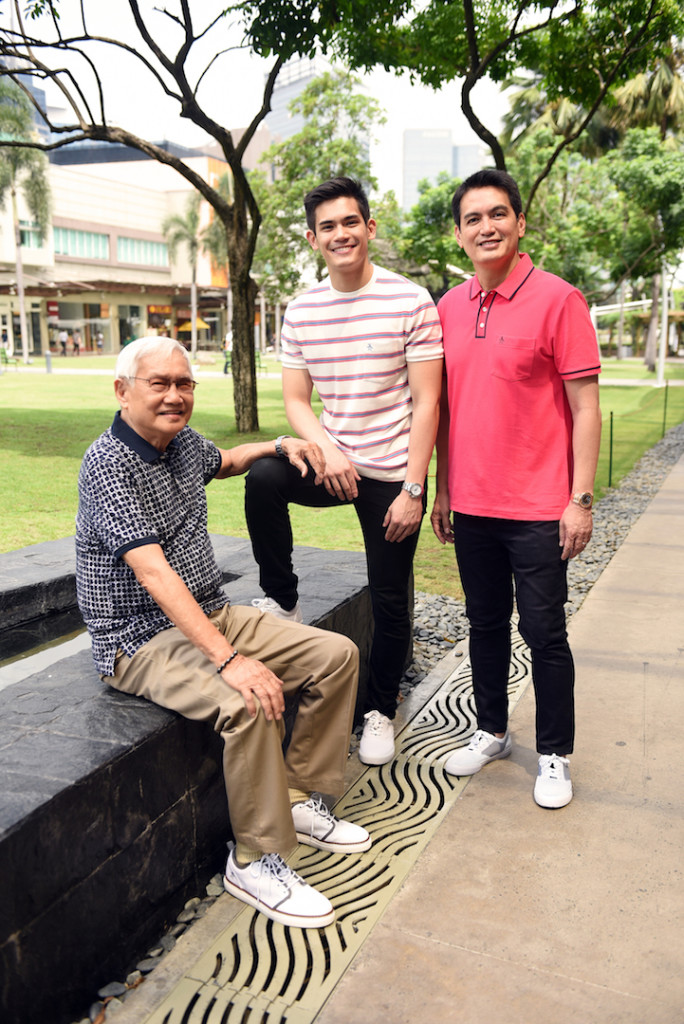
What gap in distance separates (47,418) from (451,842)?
1488 cm

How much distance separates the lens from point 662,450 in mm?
14648

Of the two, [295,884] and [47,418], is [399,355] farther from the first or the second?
[47,418]

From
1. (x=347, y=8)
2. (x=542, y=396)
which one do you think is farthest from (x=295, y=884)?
(x=347, y=8)

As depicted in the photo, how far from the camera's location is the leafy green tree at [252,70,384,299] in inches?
955

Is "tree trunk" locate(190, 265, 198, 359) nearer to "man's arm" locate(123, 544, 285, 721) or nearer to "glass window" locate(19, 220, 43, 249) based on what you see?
"glass window" locate(19, 220, 43, 249)

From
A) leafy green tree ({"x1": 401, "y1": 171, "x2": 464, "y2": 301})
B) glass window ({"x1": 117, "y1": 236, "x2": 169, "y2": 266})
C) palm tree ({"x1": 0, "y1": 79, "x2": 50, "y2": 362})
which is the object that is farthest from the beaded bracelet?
glass window ({"x1": 117, "y1": 236, "x2": 169, "y2": 266})

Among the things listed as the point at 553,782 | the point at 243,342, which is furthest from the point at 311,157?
the point at 553,782

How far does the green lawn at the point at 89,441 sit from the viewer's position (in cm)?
761

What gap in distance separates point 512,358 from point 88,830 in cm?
196

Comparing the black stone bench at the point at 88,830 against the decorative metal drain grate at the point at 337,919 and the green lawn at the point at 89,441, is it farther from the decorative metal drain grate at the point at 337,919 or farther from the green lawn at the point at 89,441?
the green lawn at the point at 89,441

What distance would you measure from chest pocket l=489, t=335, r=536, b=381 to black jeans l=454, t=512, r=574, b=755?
524mm

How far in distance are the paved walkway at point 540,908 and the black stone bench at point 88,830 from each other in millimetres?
156

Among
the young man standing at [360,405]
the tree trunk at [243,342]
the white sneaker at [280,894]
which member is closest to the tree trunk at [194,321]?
the tree trunk at [243,342]

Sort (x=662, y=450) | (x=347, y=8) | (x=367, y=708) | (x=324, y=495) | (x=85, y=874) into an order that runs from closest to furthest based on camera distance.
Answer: (x=85, y=874) → (x=324, y=495) → (x=367, y=708) → (x=347, y=8) → (x=662, y=450)
